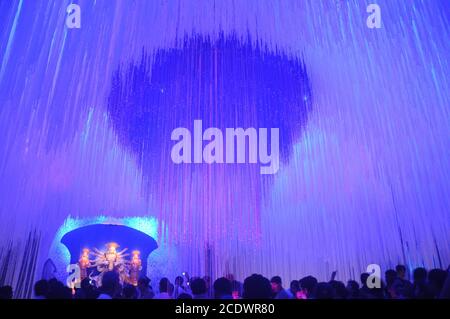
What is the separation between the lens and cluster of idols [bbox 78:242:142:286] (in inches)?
422

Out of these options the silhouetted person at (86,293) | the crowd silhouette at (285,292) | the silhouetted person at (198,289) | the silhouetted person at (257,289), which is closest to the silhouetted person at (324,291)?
the crowd silhouette at (285,292)

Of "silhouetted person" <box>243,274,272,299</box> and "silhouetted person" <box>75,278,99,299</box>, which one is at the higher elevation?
"silhouetted person" <box>75,278,99,299</box>

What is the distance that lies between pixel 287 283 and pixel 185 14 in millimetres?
6945

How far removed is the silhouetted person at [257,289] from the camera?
4.15 m


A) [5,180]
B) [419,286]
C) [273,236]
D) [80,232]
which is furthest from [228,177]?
[419,286]

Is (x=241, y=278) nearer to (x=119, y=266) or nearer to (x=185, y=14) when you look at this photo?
(x=119, y=266)

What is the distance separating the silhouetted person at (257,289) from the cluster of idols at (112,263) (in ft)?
22.8

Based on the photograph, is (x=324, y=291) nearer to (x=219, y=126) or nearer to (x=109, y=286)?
(x=109, y=286)

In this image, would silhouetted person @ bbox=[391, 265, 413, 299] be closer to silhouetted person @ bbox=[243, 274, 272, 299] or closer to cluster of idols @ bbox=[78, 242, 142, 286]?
silhouetted person @ bbox=[243, 274, 272, 299]

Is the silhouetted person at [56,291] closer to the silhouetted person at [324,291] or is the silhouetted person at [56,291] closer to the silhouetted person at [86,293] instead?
the silhouetted person at [86,293]

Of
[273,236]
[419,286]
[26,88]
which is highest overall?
[26,88]

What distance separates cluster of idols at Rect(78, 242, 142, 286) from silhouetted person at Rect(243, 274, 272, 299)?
6937 mm

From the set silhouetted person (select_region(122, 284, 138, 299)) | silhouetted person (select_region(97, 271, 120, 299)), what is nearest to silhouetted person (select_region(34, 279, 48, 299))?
silhouetted person (select_region(97, 271, 120, 299))

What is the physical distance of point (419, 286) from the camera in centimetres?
429
